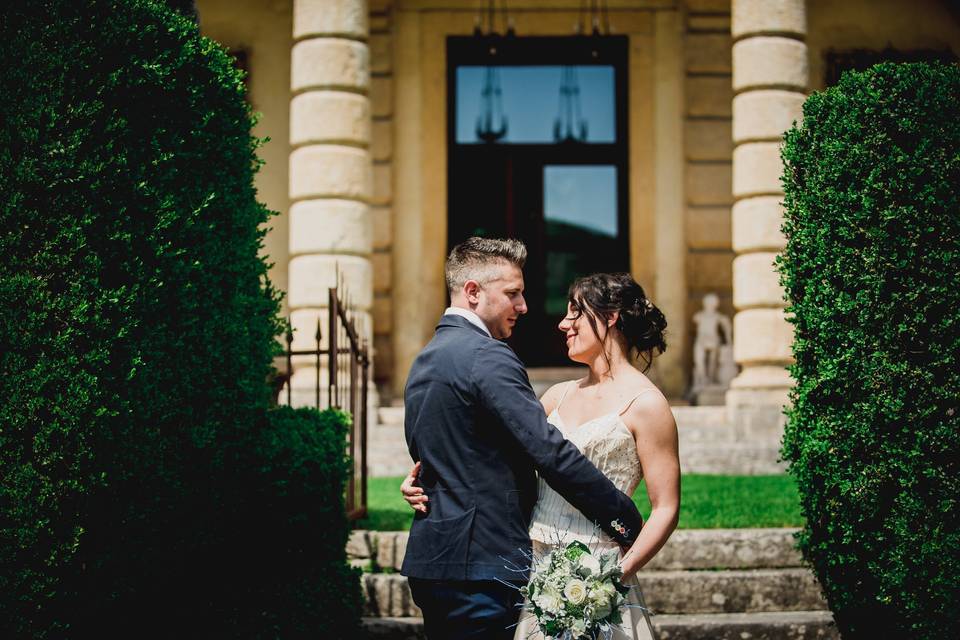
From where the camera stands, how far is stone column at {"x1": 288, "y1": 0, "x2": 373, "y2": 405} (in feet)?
34.4

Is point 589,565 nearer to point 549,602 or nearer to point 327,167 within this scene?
point 549,602

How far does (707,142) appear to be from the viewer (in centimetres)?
1298

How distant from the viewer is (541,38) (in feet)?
43.7

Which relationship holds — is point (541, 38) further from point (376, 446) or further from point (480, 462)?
point (480, 462)

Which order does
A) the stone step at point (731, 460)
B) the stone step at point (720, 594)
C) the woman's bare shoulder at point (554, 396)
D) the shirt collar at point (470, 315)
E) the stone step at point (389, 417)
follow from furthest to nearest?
the stone step at point (389, 417) < the stone step at point (731, 460) < the stone step at point (720, 594) < the woman's bare shoulder at point (554, 396) < the shirt collar at point (470, 315)

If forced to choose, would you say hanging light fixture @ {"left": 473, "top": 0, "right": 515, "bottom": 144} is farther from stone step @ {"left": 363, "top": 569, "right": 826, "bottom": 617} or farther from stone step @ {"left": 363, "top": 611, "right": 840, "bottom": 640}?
stone step @ {"left": 363, "top": 611, "right": 840, "bottom": 640}

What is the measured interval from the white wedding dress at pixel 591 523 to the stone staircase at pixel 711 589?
231cm

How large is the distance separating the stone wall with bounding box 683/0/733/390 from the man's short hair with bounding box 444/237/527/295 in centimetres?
972

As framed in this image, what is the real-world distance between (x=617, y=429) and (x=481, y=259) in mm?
747

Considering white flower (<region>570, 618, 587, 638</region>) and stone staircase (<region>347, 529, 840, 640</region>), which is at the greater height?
white flower (<region>570, 618, 587, 638</region>)

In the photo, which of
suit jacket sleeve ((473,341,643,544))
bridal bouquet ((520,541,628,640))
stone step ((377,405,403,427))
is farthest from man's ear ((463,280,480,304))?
stone step ((377,405,403,427))

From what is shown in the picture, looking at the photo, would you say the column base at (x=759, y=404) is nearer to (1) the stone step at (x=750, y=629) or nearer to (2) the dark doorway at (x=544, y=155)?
(2) the dark doorway at (x=544, y=155)

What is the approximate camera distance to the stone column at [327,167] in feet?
34.4

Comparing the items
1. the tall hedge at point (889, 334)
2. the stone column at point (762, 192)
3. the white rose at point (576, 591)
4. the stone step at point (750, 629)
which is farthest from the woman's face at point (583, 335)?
the stone column at point (762, 192)
